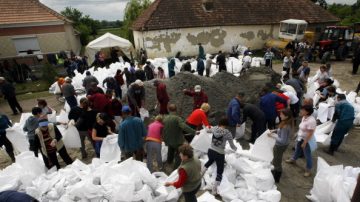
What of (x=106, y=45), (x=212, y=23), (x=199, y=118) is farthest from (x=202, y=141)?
(x=212, y=23)

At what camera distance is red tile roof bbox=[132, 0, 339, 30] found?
16875 millimetres

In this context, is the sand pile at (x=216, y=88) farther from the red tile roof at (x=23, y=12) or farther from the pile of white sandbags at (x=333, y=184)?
the red tile roof at (x=23, y=12)

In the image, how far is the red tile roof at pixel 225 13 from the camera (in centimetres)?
Answer: 1688

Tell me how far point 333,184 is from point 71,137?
446 centimetres

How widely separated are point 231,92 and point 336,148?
9.65 feet

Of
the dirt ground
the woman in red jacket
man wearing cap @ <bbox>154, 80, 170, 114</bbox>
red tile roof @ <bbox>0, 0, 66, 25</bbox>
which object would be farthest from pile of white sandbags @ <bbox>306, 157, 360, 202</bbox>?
red tile roof @ <bbox>0, 0, 66, 25</bbox>

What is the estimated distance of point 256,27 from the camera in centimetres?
1884

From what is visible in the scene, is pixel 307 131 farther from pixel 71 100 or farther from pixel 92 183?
pixel 71 100

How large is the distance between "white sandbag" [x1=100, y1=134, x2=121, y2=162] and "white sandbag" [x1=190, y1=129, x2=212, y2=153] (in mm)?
1354

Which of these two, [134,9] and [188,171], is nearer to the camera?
[188,171]

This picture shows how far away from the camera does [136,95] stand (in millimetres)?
6086

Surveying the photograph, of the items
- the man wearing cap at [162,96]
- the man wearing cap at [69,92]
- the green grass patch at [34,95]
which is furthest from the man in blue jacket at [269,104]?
the green grass patch at [34,95]

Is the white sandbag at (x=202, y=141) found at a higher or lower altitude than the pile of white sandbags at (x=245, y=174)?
higher

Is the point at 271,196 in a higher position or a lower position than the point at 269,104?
lower
